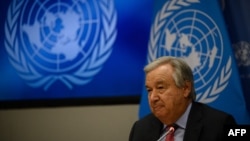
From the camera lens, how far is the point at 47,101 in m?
3.73

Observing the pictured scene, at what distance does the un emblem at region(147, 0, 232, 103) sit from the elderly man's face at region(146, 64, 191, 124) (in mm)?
761

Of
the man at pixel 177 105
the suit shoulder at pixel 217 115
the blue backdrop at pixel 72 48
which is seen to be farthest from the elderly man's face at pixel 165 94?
the blue backdrop at pixel 72 48

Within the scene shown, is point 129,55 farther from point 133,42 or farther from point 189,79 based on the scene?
point 189,79

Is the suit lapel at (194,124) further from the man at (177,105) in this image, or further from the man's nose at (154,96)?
the man's nose at (154,96)

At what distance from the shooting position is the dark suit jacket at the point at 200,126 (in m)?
1.98

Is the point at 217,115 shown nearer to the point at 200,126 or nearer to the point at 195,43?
the point at 200,126

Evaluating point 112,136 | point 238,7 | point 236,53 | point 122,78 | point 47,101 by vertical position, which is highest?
point 238,7

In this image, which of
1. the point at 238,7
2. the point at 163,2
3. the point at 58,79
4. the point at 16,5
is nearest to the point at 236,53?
the point at 238,7

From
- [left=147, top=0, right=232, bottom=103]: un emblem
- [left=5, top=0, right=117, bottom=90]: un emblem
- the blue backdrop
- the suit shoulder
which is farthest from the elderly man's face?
[left=5, top=0, right=117, bottom=90]: un emblem

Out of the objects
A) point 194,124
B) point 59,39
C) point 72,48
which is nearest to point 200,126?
point 194,124

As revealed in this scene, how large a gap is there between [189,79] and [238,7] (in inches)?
40.0

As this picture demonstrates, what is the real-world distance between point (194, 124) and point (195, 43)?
1000mm

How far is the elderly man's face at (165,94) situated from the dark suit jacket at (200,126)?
10 cm

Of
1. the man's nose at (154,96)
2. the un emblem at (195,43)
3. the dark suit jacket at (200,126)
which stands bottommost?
the dark suit jacket at (200,126)
